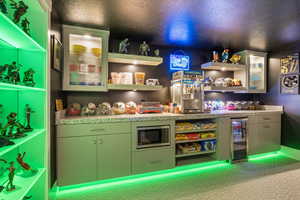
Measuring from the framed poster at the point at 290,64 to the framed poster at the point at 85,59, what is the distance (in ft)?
12.0

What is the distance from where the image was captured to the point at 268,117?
3.06 m

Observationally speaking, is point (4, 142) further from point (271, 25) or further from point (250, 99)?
point (250, 99)

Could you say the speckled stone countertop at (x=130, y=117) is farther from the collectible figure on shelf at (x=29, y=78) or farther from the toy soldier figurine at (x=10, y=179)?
the toy soldier figurine at (x=10, y=179)

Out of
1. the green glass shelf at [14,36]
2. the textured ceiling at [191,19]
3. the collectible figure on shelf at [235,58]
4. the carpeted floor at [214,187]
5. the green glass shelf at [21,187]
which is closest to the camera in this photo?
the green glass shelf at [14,36]

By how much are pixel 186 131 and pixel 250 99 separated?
2386 millimetres

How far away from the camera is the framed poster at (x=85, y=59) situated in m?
2.17

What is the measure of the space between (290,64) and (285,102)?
31.3 inches

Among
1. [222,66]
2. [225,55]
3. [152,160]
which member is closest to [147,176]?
[152,160]

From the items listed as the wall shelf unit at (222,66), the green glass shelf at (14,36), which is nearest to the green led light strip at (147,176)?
the green glass shelf at (14,36)

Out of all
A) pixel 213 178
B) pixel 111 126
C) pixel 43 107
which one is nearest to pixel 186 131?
pixel 213 178

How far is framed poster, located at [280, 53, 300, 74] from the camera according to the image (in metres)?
3.03

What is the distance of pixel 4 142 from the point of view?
94 centimetres

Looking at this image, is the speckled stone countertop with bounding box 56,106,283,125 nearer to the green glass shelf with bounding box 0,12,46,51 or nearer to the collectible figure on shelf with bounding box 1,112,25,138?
the collectible figure on shelf with bounding box 1,112,25,138

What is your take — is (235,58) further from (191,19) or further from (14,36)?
(14,36)
